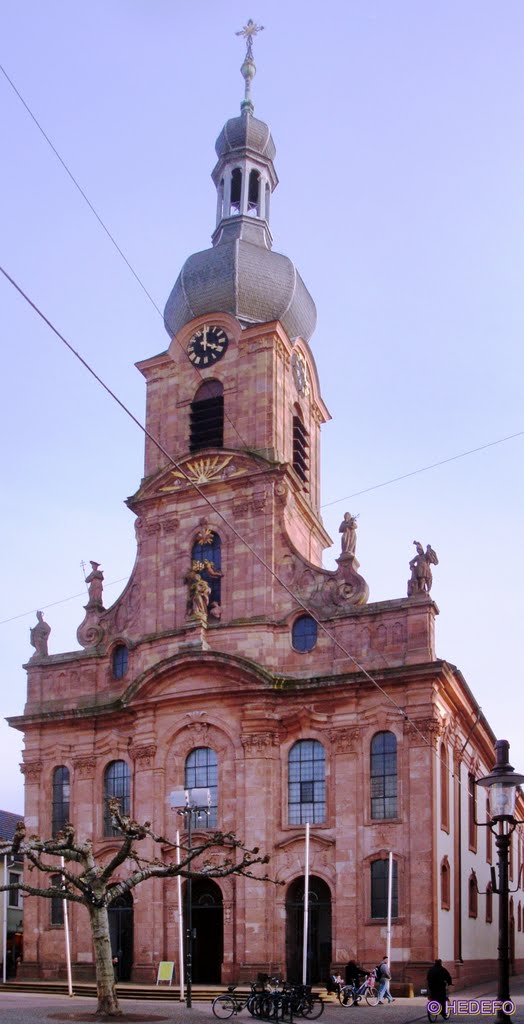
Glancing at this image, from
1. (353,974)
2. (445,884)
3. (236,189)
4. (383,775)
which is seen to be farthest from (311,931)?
(236,189)

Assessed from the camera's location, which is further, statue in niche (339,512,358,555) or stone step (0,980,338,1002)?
statue in niche (339,512,358,555)

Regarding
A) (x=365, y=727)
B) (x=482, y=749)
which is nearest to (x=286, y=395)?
(x=365, y=727)

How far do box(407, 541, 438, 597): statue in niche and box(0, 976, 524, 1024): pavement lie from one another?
13.7 m

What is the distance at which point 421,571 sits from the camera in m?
45.1

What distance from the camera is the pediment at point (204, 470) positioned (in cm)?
4938

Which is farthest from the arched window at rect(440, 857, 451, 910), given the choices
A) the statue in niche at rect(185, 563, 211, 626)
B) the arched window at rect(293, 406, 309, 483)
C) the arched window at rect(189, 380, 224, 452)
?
the arched window at rect(189, 380, 224, 452)

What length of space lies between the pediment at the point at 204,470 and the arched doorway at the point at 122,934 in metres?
16.0

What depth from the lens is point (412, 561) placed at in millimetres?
45375

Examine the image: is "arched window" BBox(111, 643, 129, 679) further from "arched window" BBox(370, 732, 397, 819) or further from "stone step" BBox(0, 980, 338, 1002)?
"stone step" BBox(0, 980, 338, 1002)

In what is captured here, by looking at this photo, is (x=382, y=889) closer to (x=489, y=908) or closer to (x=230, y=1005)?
(x=230, y=1005)

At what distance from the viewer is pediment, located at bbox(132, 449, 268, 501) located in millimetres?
49375

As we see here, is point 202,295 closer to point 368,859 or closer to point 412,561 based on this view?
point 412,561

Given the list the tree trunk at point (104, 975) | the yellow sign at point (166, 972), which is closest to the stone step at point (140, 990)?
the yellow sign at point (166, 972)

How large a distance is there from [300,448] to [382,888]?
19371 millimetres
